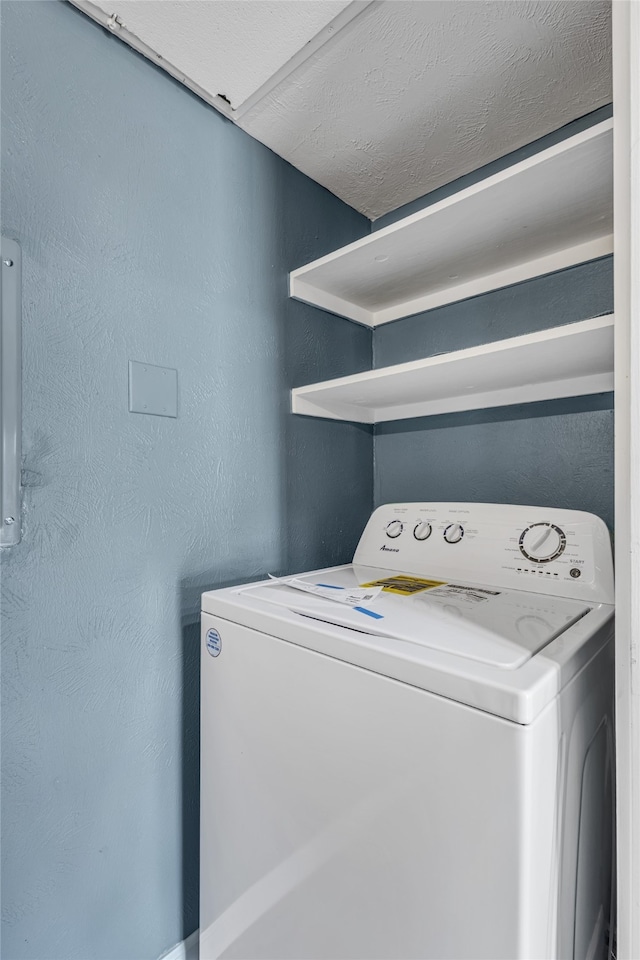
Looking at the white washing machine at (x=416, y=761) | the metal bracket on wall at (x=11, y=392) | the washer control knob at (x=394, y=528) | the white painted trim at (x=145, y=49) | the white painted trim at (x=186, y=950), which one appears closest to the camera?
the white washing machine at (x=416, y=761)

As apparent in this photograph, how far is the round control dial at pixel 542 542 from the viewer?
986 mm

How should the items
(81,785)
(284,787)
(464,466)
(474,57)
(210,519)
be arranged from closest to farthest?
→ 1. (284,787)
2. (81,785)
3. (474,57)
4. (210,519)
5. (464,466)

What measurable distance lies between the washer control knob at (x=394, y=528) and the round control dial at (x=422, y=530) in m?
0.05

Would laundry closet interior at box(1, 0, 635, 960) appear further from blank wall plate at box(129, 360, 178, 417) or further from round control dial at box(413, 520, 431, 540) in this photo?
round control dial at box(413, 520, 431, 540)

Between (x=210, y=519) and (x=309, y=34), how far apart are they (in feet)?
3.38

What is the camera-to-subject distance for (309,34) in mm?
953

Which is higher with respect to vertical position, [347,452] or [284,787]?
[347,452]

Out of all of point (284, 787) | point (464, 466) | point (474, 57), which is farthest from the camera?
point (464, 466)

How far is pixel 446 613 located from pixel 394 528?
0.50 m

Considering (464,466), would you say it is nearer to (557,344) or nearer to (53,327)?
(557,344)

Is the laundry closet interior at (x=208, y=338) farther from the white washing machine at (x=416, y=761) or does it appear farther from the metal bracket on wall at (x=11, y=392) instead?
the white washing machine at (x=416, y=761)

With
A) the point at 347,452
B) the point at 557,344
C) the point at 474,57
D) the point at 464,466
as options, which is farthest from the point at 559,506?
the point at 474,57

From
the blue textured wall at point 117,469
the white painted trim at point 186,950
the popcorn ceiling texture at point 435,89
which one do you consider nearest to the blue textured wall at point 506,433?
the popcorn ceiling texture at point 435,89

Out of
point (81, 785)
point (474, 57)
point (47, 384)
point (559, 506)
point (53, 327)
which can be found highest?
point (474, 57)
